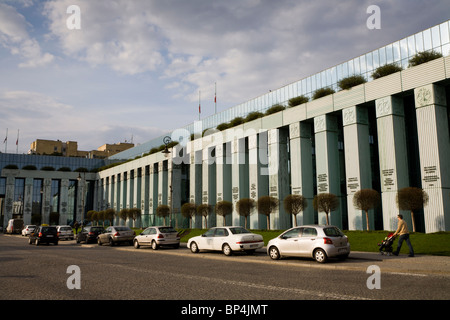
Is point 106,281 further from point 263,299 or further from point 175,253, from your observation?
point 175,253

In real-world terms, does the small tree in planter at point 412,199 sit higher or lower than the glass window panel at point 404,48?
lower

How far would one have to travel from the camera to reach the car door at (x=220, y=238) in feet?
65.4

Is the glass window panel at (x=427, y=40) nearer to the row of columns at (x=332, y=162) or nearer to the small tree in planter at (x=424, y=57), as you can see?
the small tree in planter at (x=424, y=57)

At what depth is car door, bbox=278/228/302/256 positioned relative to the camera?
53.7 ft

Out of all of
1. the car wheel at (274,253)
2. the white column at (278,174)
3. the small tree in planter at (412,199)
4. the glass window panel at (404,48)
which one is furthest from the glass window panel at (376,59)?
the car wheel at (274,253)

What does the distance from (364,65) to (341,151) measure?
10.7 meters

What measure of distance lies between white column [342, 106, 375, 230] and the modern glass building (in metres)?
0.08

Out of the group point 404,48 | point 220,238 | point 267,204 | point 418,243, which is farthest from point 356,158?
point 404,48

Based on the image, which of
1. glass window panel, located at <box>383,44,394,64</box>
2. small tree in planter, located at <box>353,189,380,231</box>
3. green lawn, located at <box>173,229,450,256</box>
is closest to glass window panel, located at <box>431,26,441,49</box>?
glass window panel, located at <box>383,44,394,64</box>

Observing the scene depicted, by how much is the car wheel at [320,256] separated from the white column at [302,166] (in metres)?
17.9

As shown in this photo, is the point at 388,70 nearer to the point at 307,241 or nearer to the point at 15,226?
the point at 307,241

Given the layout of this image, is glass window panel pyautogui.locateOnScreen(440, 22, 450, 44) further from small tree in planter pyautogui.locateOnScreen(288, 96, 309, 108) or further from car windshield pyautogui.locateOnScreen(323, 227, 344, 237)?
car windshield pyautogui.locateOnScreen(323, 227, 344, 237)

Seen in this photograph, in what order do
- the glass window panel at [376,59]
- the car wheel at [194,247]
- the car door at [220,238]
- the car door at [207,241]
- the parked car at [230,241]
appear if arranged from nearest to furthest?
the parked car at [230,241] < the car door at [220,238] < the car door at [207,241] < the car wheel at [194,247] < the glass window panel at [376,59]
